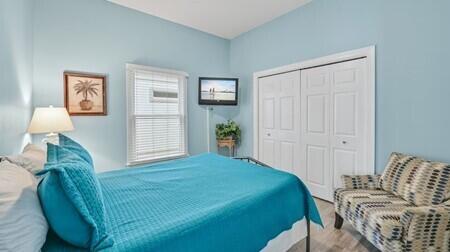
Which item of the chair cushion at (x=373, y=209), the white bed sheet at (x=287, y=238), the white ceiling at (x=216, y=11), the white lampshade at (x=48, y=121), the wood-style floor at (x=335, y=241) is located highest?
the white ceiling at (x=216, y=11)

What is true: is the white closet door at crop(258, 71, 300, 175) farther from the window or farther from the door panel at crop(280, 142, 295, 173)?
the window

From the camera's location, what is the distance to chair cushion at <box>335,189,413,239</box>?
5.64 feet

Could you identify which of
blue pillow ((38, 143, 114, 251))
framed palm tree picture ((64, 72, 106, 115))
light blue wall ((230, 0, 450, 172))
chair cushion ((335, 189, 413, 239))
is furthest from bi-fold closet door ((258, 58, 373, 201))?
blue pillow ((38, 143, 114, 251))

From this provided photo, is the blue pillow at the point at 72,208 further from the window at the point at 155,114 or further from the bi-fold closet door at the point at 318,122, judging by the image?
the bi-fold closet door at the point at 318,122

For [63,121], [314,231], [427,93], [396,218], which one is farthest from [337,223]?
[63,121]

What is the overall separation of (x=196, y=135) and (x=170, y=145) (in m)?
0.58

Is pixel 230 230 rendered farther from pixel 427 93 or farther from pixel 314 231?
pixel 427 93

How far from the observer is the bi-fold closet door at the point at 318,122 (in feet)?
9.34

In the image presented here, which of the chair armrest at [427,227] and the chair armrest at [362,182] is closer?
the chair armrest at [427,227]

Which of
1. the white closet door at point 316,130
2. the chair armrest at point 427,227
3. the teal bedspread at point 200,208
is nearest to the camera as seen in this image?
the teal bedspread at point 200,208

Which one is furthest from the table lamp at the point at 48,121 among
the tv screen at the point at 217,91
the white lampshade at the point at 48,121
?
the tv screen at the point at 217,91

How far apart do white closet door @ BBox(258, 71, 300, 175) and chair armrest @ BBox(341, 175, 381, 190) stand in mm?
1128

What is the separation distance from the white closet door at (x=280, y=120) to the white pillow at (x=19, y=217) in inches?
129

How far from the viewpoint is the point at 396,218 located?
1.75 meters
